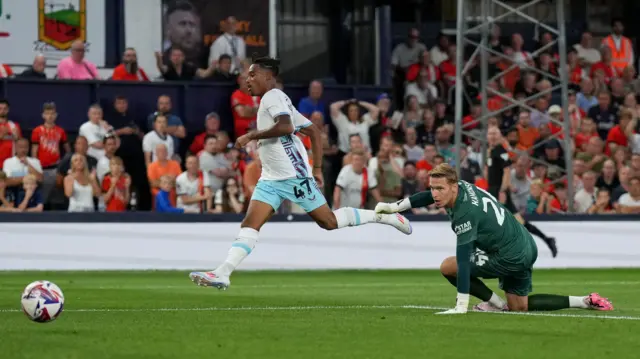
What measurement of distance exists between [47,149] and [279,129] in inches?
380

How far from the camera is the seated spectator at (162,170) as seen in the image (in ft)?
73.4

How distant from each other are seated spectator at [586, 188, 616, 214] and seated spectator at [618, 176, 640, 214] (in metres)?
0.18

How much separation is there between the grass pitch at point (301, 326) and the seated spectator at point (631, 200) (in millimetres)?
7111

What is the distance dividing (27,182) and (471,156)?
8.10 meters

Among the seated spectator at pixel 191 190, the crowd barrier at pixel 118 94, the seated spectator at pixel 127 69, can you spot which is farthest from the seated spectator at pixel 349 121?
the seated spectator at pixel 127 69

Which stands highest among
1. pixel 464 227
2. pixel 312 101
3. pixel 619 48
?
pixel 619 48

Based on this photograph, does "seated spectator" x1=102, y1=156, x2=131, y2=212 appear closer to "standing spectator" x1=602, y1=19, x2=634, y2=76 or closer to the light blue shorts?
the light blue shorts

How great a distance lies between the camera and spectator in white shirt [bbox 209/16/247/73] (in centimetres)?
2584

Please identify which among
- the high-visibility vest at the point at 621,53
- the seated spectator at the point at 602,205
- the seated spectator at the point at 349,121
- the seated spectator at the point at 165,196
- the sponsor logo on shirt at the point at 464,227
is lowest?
the seated spectator at the point at 602,205

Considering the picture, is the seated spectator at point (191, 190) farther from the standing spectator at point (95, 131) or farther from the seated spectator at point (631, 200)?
the seated spectator at point (631, 200)

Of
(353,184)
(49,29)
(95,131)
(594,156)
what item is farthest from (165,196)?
(594,156)

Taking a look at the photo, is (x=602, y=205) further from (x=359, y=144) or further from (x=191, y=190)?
(x=191, y=190)

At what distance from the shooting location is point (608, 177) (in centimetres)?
2480

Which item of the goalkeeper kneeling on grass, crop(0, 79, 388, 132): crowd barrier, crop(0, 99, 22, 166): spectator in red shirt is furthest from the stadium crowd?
the goalkeeper kneeling on grass
